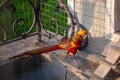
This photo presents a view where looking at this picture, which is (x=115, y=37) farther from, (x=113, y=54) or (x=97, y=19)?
(x=113, y=54)

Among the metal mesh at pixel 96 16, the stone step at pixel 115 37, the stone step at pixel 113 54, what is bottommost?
the stone step at pixel 113 54

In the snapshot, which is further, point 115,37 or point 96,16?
point 96,16

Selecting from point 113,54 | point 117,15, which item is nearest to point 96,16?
point 117,15

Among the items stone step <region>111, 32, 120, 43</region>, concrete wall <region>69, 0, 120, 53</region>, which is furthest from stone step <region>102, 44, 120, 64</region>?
concrete wall <region>69, 0, 120, 53</region>

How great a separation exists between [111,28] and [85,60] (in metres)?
0.54

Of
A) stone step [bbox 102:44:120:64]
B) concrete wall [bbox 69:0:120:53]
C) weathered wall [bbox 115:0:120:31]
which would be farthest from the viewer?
concrete wall [bbox 69:0:120:53]

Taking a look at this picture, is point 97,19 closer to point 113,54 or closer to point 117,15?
point 117,15

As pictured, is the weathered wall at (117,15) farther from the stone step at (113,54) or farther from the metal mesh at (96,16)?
the stone step at (113,54)

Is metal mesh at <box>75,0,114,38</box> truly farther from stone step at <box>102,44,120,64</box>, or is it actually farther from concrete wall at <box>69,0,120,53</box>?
stone step at <box>102,44,120,64</box>

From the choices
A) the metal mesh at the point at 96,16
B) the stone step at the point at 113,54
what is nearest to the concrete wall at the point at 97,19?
the metal mesh at the point at 96,16

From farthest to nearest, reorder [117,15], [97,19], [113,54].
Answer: [97,19] < [117,15] < [113,54]

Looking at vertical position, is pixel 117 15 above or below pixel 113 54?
above

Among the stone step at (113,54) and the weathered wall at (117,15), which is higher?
the weathered wall at (117,15)

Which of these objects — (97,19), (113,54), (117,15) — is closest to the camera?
(113,54)
